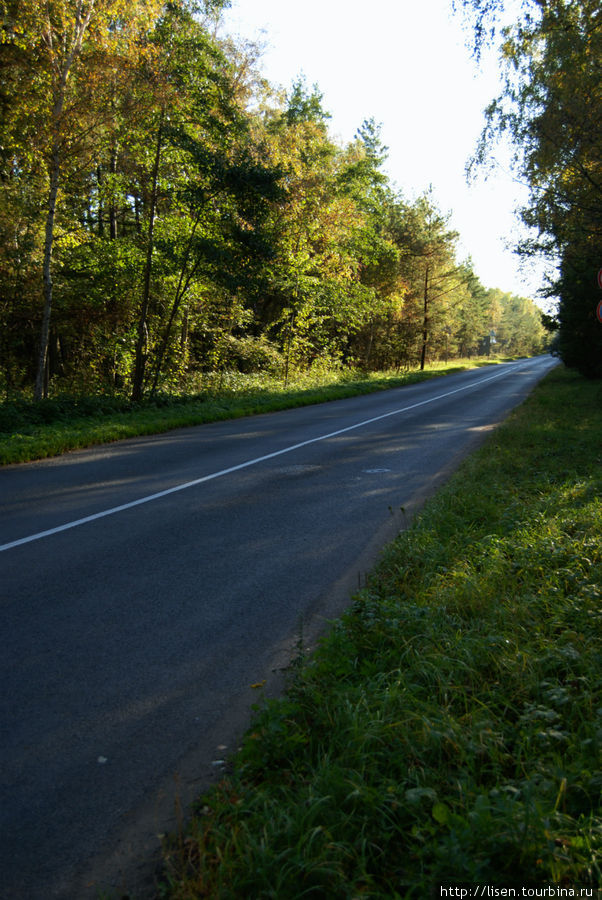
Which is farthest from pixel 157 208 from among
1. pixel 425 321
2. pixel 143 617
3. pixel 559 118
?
pixel 425 321

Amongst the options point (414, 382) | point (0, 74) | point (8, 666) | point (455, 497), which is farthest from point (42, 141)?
point (414, 382)

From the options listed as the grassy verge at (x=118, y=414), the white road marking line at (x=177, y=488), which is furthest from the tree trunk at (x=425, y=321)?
the white road marking line at (x=177, y=488)

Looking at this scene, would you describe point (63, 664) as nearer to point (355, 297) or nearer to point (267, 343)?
point (267, 343)

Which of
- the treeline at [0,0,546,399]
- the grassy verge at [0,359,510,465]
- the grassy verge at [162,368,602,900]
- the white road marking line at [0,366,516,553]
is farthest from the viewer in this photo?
the treeline at [0,0,546,399]

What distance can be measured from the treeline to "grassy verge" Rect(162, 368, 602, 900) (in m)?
12.8

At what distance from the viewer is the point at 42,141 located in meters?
13.5

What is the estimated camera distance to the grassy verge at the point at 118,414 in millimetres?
10291

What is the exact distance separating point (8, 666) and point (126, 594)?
3.59 feet

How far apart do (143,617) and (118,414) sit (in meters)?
10.6

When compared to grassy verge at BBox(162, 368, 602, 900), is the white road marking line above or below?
below

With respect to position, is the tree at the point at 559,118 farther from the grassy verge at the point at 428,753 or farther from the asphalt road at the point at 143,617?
the grassy verge at the point at 428,753

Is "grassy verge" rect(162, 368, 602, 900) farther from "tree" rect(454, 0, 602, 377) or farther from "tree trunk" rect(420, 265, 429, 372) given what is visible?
"tree trunk" rect(420, 265, 429, 372)

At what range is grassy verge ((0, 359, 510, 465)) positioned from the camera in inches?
405

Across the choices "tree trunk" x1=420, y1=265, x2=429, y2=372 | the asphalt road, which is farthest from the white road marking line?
"tree trunk" x1=420, y1=265, x2=429, y2=372
